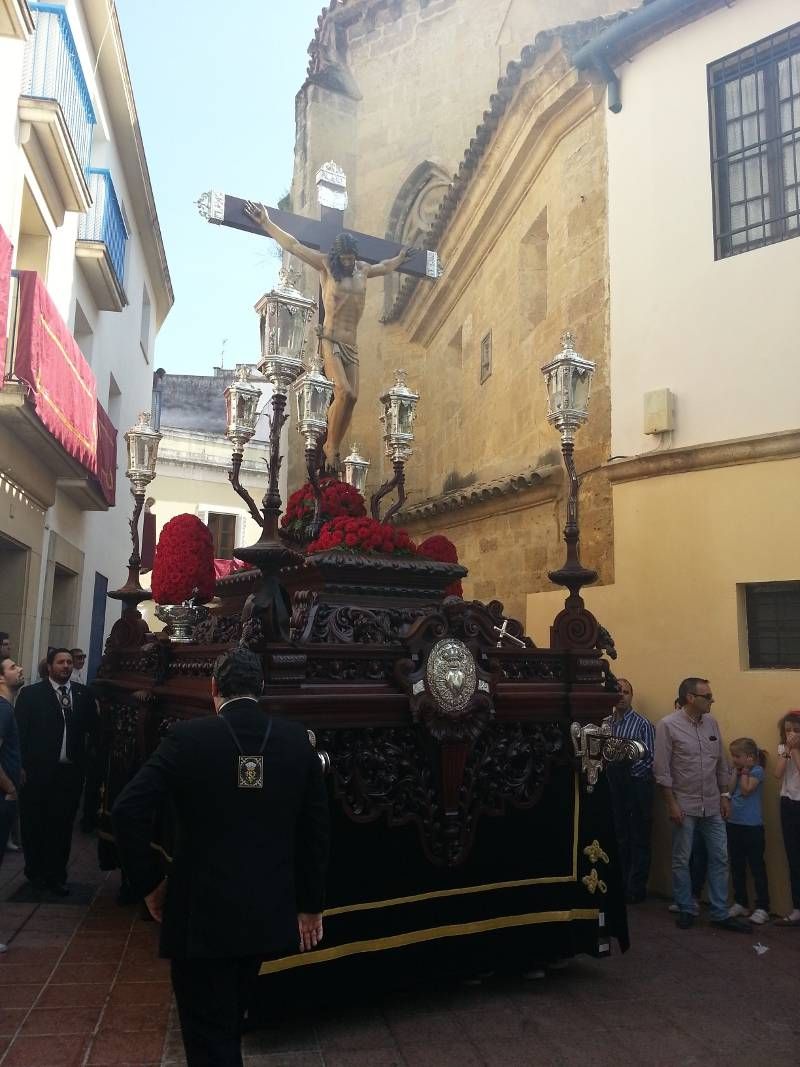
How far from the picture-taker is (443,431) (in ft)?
41.9

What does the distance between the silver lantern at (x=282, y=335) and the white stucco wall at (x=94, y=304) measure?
4.51 metres

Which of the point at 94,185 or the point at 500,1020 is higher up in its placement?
the point at 94,185

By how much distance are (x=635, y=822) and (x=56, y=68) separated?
851cm

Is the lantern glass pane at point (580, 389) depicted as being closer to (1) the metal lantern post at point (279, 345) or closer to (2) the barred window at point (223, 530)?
(1) the metal lantern post at point (279, 345)

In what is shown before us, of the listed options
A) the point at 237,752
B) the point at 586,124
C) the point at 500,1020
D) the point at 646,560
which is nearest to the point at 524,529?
the point at 646,560

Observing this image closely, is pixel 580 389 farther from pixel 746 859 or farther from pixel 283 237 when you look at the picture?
pixel 746 859

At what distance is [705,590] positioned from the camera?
654 centimetres

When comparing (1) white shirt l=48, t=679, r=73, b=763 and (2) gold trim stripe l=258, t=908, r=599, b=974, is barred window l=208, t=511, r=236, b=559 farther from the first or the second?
(2) gold trim stripe l=258, t=908, r=599, b=974

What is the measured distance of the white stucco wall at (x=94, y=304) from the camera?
7664 mm

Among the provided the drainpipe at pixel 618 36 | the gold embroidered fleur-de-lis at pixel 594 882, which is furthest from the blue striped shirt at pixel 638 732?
the drainpipe at pixel 618 36

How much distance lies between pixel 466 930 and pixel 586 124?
284 inches

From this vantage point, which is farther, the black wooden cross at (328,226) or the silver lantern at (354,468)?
the black wooden cross at (328,226)

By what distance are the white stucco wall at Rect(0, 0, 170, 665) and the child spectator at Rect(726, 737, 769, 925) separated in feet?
23.1

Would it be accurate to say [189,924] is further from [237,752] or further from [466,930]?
[466,930]
